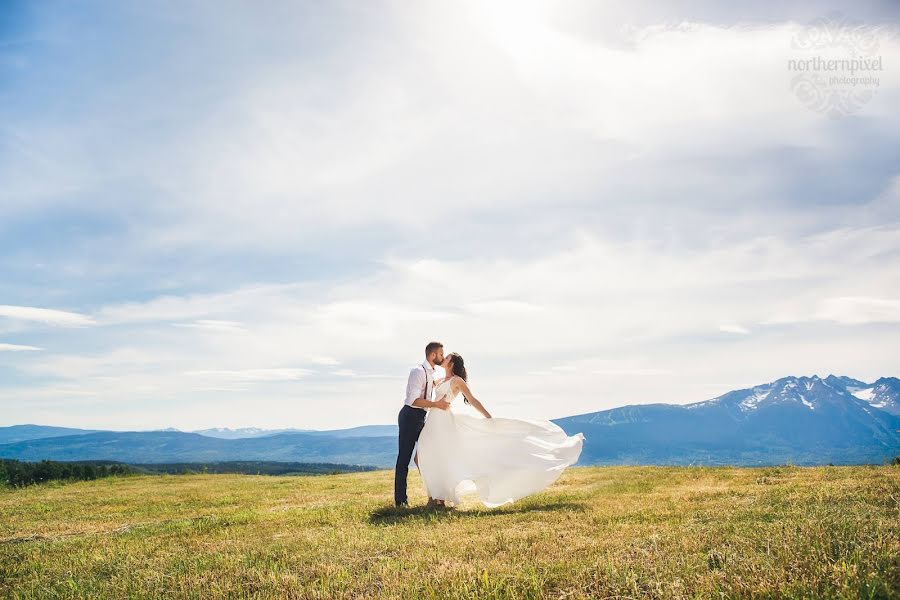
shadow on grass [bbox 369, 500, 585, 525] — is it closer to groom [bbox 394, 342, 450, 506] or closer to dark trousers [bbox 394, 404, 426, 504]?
dark trousers [bbox 394, 404, 426, 504]

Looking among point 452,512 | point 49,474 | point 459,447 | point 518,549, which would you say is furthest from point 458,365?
point 49,474

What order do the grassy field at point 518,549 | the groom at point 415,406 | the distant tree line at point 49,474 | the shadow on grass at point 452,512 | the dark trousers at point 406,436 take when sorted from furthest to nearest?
the distant tree line at point 49,474 < the dark trousers at point 406,436 < the groom at point 415,406 < the shadow on grass at point 452,512 < the grassy field at point 518,549

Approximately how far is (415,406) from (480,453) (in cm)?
213

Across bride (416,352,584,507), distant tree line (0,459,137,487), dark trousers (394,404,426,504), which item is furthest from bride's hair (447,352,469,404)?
distant tree line (0,459,137,487)

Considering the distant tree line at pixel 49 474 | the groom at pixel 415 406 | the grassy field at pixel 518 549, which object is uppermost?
the groom at pixel 415 406

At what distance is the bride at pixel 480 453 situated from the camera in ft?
47.6

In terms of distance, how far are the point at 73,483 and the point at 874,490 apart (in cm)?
3621

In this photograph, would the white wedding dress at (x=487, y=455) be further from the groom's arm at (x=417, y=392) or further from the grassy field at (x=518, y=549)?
the grassy field at (x=518, y=549)

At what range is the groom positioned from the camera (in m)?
14.6

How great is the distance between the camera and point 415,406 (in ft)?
48.0

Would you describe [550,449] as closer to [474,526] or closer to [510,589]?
[474,526]

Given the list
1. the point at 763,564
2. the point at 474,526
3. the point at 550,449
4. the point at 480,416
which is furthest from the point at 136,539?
the point at 763,564

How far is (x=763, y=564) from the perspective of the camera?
20.1ft

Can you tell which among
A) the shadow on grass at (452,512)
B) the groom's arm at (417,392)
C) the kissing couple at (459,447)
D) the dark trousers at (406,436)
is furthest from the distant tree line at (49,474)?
the groom's arm at (417,392)
